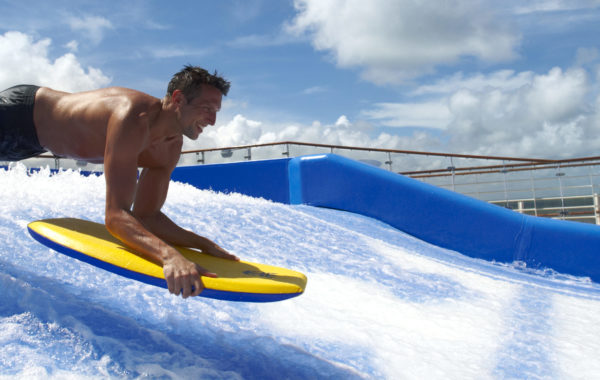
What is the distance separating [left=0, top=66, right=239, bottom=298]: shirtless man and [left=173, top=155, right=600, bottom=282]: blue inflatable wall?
3789 millimetres

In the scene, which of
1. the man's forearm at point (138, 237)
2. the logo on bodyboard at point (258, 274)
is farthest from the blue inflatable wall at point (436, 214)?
the man's forearm at point (138, 237)

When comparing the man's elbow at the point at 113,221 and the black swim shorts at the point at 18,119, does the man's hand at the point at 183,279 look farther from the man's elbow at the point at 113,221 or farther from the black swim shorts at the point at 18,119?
the black swim shorts at the point at 18,119

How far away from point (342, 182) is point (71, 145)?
4.02m

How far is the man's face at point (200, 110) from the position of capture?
1811mm

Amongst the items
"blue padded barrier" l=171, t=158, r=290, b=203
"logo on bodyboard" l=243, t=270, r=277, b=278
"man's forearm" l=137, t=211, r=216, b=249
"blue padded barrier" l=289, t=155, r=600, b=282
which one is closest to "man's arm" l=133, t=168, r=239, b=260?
"man's forearm" l=137, t=211, r=216, b=249

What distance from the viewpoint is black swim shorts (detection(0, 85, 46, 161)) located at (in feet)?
7.04

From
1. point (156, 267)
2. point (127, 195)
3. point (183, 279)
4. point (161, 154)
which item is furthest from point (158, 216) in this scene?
point (183, 279)

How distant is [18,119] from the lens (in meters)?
2.15

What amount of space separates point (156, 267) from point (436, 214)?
4317 mm

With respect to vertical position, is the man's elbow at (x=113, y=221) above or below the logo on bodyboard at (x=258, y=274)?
above

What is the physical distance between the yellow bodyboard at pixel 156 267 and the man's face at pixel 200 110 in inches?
21.2

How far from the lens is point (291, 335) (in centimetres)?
222

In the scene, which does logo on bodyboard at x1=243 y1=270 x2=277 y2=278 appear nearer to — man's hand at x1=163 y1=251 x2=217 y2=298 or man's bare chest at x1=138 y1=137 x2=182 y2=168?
man's hand at x1=163 y1=251 x2=217 y2=298

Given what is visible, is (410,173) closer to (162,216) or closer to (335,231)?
(335,231)
